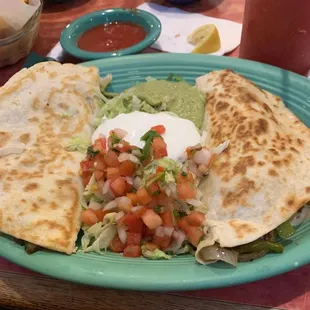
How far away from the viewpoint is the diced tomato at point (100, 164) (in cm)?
153

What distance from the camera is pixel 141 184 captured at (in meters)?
1.49

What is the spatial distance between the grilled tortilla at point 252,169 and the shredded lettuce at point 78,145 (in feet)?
1.59

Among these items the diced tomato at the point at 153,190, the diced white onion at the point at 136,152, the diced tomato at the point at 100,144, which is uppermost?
the diced white onion at the point at 136,152

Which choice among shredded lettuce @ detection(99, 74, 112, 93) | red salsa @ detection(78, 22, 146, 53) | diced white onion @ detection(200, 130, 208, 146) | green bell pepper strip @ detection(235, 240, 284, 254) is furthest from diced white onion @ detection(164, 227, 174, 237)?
red salsa @ detection(78, 22, 146, 53)

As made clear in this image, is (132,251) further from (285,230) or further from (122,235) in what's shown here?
(285,230)

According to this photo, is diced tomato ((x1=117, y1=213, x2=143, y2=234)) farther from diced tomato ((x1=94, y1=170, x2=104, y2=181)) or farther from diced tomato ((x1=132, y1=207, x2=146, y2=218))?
diced tomato ((x1=94, y1=170, x2=104, y2=181))

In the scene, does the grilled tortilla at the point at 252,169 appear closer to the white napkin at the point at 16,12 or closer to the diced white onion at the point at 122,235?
the diced white onion at the point at 122,235

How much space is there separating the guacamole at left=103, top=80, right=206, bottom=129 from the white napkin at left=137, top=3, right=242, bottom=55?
50 centimetres

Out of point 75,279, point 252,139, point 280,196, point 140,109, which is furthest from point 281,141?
point 75,279

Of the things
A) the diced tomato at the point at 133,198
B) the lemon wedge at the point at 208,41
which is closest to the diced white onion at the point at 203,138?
the diced tomato at the point at 133,198

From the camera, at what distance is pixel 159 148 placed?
1.57m

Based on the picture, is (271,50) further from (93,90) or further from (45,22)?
(45,22)

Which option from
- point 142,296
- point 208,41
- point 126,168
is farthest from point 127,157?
point 208,41

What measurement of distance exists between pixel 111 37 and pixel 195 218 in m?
1.42
